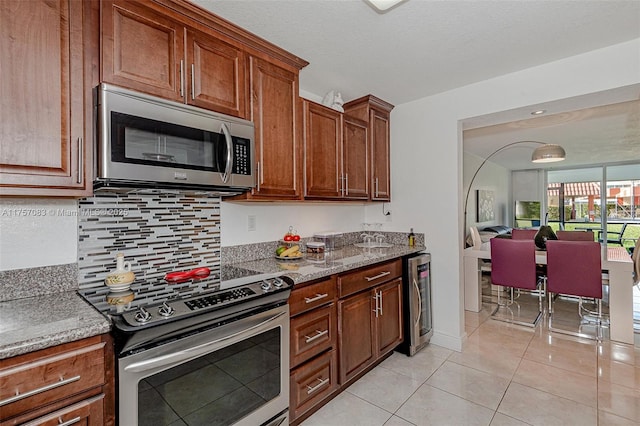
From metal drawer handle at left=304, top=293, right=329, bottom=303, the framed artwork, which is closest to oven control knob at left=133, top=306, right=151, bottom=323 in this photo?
metal drawer handle at left=304, top=293, right=329, bottom=303

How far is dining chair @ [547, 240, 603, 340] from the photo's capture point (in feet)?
10.1

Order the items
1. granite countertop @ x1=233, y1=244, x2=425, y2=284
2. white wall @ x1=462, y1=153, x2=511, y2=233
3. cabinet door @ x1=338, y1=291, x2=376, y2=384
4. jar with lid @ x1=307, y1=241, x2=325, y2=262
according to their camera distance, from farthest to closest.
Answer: white wall @ x1=462, y1=153, x2=511, y2=233 < jar with lid @ x1=307, y1=241, x2=325, y2=262 < cabinet door @ x1=338, y1=291, x2=376, y2=384 < granite countertop @ x1=233, y1=244, x2=425, y2=284

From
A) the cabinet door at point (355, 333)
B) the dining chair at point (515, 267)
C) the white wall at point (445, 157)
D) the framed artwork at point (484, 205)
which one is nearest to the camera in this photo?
the cabinet door at point (355, 333)

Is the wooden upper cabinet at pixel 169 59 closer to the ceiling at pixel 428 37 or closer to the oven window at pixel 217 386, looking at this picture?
the ceiling at pixel 428 37

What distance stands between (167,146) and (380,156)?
213 centimetres

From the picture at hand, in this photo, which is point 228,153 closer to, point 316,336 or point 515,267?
point 316,336

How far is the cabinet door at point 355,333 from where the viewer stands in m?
2.10

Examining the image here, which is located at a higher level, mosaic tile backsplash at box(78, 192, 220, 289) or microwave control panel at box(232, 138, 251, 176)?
microwave control panel at box(232, 138, 251, 176)

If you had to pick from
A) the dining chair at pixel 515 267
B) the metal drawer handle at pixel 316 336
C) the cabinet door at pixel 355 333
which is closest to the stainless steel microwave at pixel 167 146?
the metal drawer handle at pixel 316 336

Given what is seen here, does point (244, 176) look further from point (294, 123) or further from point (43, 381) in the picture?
point (43, 381)

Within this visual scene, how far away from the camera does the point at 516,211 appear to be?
8.32 meters

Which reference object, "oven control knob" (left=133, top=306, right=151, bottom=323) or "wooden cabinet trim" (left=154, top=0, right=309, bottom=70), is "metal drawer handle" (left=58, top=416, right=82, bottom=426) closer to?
"oven control knob" (left=133, top=306, right=151, bottom=323)

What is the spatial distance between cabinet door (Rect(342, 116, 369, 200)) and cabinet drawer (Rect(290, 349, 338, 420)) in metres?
1.36

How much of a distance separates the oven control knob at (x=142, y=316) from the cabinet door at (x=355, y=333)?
1230 millimetres
